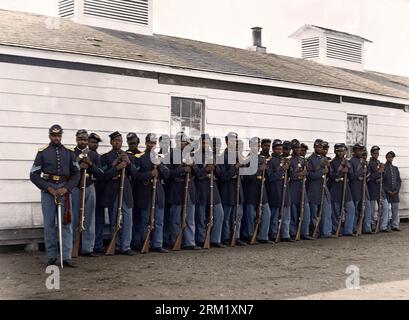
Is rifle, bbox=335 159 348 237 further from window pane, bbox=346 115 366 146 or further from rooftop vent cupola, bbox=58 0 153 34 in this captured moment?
rooftop vent cupola, bbox=58 0 153 34

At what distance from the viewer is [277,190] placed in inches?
417

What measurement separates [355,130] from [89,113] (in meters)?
7.18

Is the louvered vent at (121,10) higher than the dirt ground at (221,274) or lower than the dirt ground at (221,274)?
higher

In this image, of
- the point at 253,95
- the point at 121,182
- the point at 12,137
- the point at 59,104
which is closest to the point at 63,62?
the point at 59,104

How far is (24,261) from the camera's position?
8.24 m

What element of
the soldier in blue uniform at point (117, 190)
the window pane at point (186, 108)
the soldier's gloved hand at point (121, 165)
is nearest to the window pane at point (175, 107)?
the window pane at point (186, 108)

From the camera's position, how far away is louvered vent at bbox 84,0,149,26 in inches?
485

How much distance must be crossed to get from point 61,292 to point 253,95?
669cm

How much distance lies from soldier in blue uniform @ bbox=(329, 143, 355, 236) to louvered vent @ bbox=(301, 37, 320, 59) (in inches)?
287

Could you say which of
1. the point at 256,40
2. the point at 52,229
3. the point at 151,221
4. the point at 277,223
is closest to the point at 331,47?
the point at 256,40

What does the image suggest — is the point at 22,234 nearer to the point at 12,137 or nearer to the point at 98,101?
the point at 12,137

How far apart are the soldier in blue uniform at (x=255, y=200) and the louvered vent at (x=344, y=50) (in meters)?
8.68

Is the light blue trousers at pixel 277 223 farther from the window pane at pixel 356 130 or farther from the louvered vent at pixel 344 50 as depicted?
the louvered vent at pixel 344 50

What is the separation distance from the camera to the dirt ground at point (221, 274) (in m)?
6.38
